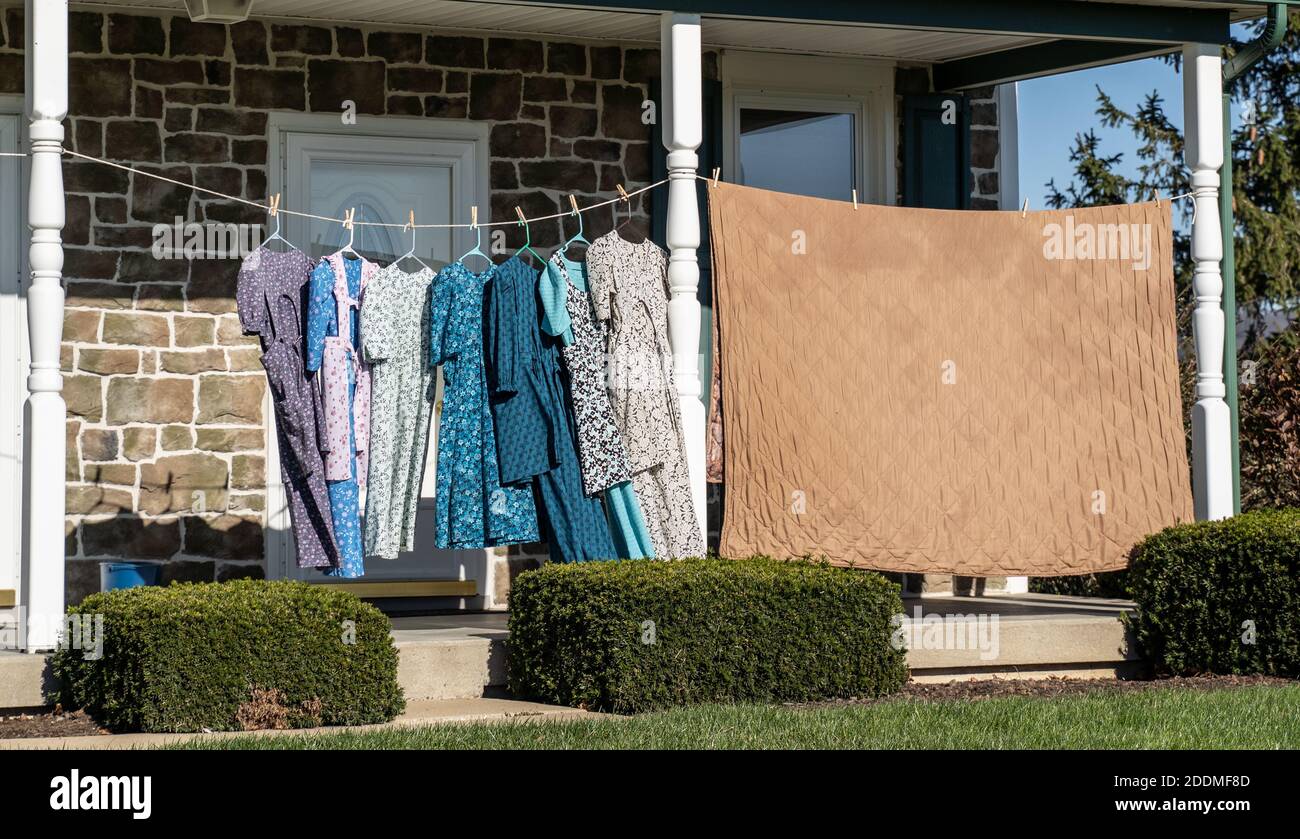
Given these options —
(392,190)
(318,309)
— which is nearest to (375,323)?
(318,309)

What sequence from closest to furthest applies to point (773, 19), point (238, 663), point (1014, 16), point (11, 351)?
point (238, 663) < point (773, 19) < point (1014, 16) < point (11, 351)

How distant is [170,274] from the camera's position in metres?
8.71

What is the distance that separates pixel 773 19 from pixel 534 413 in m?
2.22

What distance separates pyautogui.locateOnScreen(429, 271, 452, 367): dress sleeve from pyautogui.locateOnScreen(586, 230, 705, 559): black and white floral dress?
65cm

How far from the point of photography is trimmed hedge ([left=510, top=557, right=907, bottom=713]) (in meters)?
6.55

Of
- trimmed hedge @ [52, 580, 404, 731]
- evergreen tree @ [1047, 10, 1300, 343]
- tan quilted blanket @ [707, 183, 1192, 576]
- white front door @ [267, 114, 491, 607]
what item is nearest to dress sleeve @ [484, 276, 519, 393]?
tan quilted blanket @ [707, 183, 1192, 576]

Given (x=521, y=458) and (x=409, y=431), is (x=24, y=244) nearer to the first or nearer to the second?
(x=409, y=431)

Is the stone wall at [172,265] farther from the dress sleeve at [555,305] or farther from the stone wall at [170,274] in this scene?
the dress sleeve at [555,305]

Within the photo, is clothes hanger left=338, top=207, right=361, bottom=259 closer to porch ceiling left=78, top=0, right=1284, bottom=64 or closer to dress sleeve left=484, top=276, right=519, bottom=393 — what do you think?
dress sleeve left=484, top=276, right=519, bottom=393

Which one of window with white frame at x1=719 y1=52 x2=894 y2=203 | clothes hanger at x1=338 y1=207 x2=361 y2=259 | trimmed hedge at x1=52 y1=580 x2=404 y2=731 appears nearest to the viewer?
trimmed hedge at x1=52 y1=580 x2=404 y2=731

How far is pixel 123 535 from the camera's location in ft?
28.1

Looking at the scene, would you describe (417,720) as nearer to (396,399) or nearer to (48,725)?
(48,725)

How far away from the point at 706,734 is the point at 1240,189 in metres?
14.5
